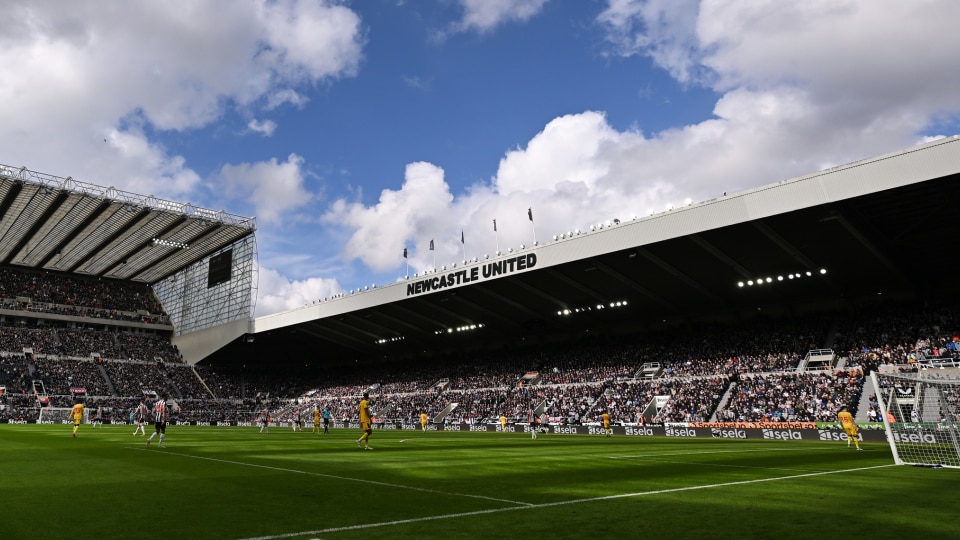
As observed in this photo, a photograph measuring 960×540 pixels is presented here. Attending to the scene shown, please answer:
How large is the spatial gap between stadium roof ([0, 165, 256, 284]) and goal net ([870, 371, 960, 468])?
5575cm

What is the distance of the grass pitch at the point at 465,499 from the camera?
669 cm

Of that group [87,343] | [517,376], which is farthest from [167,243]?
[517,376]

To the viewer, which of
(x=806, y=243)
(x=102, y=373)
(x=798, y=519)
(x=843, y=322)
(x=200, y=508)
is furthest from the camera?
(x=102, y=373)

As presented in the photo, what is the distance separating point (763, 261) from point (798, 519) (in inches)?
1375

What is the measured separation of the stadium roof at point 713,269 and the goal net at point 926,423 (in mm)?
11292

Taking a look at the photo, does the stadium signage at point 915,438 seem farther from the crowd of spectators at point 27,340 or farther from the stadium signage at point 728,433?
the crowd of spectators at point 27,340

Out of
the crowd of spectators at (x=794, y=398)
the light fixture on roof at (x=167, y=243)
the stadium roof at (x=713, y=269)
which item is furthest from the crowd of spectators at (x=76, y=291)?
the crowd of spectators at (x=794, y=398)

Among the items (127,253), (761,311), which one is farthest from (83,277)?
(761,311)

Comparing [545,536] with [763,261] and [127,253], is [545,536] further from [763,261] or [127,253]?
[127,253]

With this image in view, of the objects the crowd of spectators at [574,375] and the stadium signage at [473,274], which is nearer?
the crowd of spectators at [574,375]

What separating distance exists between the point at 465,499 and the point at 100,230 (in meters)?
63.7

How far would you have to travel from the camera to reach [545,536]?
6336mm

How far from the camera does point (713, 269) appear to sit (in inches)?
1613

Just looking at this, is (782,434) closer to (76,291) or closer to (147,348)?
(147,348)
